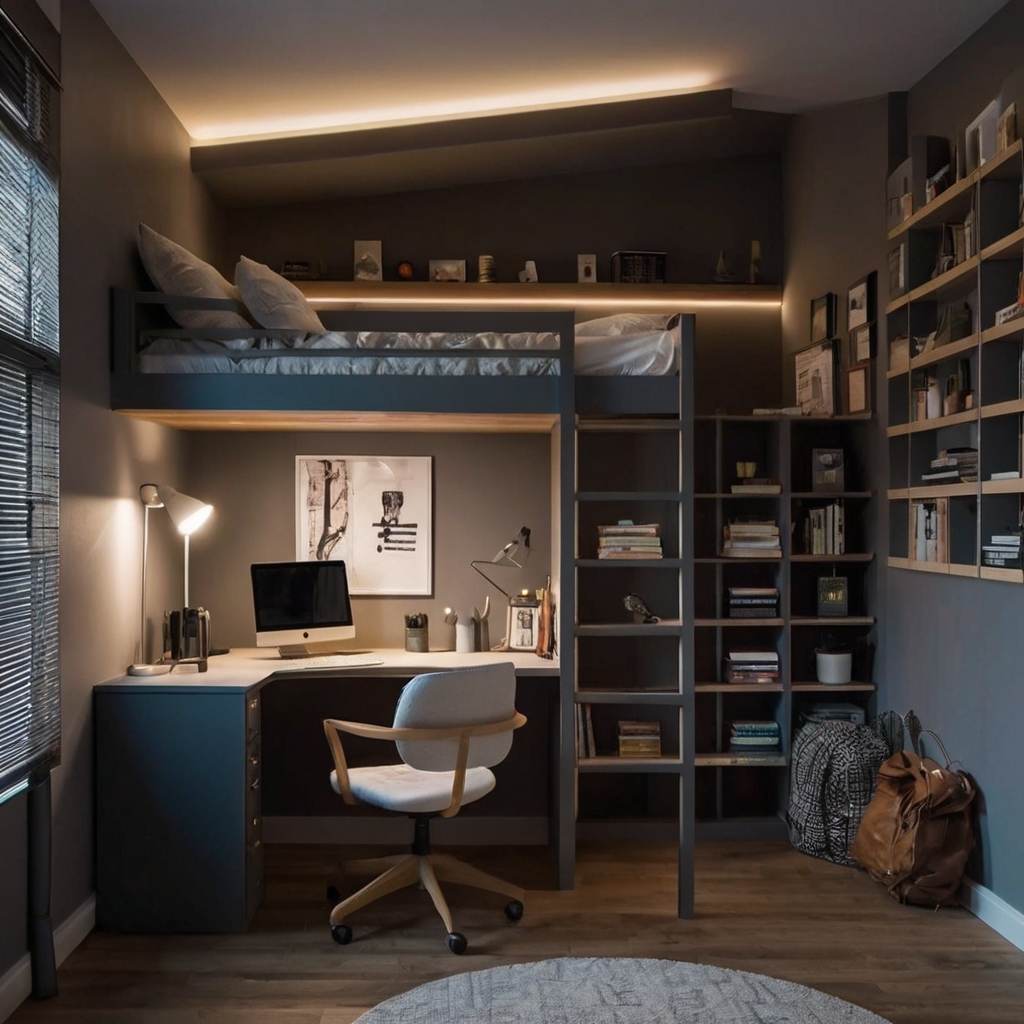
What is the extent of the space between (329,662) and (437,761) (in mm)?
801

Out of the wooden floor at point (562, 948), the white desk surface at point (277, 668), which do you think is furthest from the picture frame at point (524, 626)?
the wooden floor at point (562, 948)

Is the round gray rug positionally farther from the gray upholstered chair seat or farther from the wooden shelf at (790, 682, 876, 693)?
the wooden shelf at (790, 682, 876, 693)

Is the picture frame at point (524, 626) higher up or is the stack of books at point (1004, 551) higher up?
the stack of books at point (1004, 551)

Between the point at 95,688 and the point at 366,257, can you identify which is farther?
the point at 366,257

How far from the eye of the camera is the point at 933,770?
3.70 m

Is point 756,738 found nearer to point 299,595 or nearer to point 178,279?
point 299,595

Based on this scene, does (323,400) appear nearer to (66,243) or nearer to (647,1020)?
(66,243)

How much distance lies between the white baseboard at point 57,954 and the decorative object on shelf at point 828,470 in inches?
130

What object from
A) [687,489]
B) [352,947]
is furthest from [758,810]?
[352,947]

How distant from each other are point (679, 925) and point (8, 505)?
2.48 metres

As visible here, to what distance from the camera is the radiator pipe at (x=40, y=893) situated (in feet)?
9.46

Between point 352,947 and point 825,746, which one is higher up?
point 825,746

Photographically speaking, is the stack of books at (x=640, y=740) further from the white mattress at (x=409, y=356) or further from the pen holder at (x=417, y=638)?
the white mattress at (x=409, y=356)

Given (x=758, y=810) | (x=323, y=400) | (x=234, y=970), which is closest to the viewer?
(x=234, y=970)
